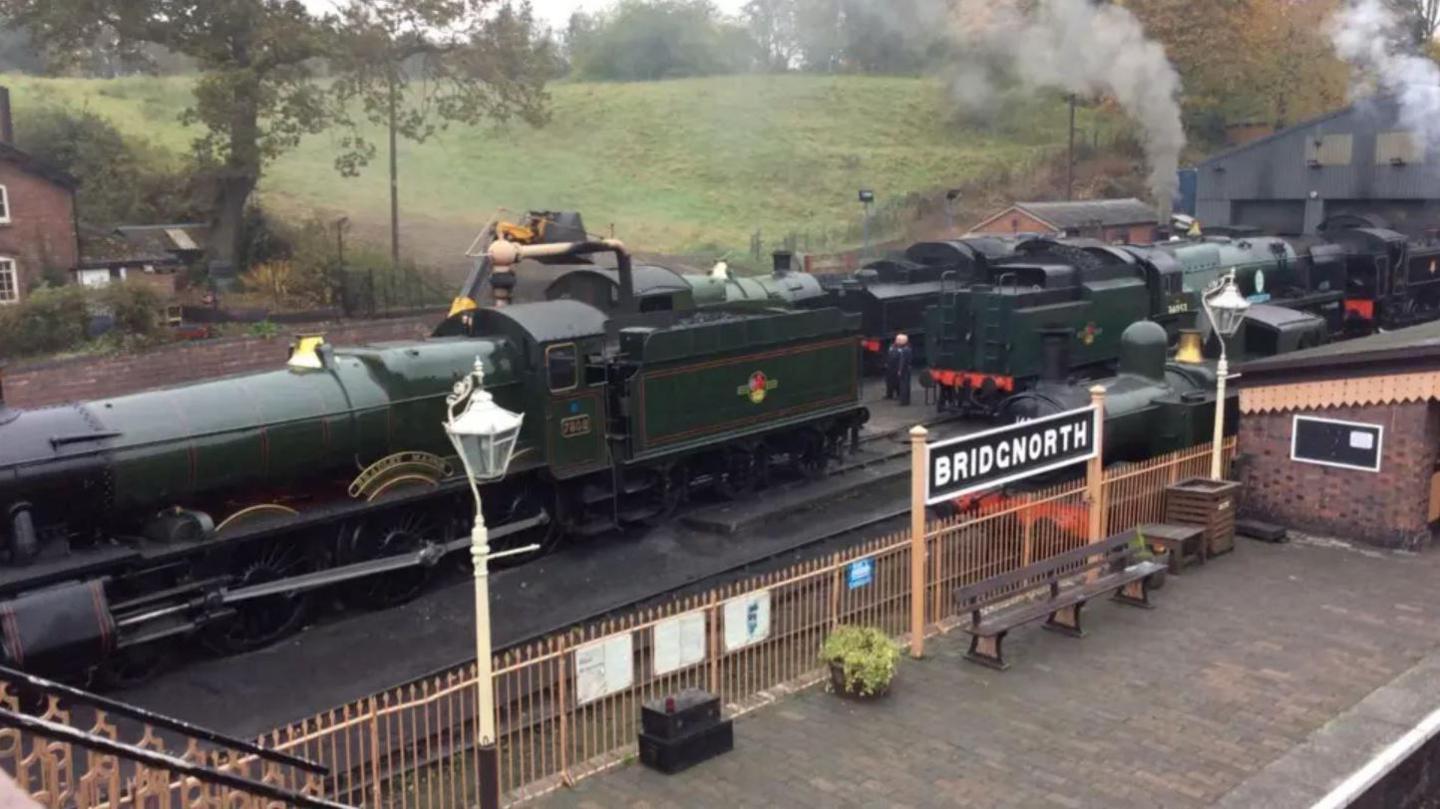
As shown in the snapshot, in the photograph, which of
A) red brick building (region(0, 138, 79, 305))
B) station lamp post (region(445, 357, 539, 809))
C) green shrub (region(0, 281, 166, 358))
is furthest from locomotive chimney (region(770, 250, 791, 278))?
station lamp post (region(445, 357, 539, 809))

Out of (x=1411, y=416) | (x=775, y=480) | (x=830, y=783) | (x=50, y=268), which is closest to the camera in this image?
(x=830, y=783)

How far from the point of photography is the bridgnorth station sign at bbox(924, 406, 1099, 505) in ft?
35.0

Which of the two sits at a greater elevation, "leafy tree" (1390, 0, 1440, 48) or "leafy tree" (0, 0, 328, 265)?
"leafy tree" (1390, 0, 1440, 48)

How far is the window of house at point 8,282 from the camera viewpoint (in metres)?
24.6

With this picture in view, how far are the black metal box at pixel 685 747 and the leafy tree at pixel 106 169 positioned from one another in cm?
2718

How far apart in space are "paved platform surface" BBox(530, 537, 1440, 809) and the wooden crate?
1.11 metres

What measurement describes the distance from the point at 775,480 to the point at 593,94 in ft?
159

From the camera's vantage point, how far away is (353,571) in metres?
12.0

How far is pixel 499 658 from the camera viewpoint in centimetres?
1073

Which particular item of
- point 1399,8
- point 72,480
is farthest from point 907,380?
point 1399,8

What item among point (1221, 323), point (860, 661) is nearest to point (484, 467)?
point (860, 661)

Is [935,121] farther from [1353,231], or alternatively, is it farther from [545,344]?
[545,344]

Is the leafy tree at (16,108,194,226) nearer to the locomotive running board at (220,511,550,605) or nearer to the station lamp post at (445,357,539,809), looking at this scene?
the locomotive running board at (220,511,550,605)

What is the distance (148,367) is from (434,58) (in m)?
12.0
